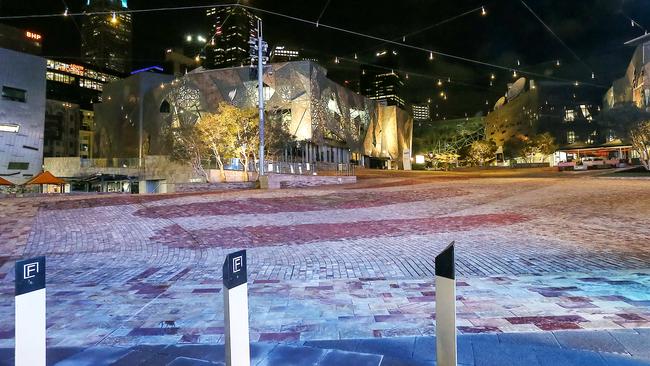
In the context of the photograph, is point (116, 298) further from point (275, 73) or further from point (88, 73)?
point (88, 73)

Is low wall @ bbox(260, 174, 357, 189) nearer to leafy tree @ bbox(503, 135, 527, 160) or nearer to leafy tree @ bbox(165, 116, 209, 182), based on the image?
leafy tree @ bbox(165, 116, 209, 182)

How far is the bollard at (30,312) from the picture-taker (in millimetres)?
2371


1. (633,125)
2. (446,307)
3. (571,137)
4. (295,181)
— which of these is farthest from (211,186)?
(571,137)

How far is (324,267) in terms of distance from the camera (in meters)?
7.02

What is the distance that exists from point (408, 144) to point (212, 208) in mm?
83616

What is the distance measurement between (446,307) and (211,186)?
2240cm

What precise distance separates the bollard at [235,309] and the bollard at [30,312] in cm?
116

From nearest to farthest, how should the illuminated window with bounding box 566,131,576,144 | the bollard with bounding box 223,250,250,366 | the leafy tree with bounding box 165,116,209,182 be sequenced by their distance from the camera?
the bollard with bounding box 223,250,250,366
the leafy tree with bounding box 165,116,209,182
the illuminated window with bounding box 566,131,576,144

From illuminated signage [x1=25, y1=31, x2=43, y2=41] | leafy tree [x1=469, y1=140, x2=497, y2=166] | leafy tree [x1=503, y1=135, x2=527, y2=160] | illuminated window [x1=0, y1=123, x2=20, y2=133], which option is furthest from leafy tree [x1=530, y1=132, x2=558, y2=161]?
illuminated signage [x1=25, y1=31, x2=43, y2=41]

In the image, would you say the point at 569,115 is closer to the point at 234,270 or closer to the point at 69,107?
the point at 234,270

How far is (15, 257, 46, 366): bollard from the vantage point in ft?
7.78

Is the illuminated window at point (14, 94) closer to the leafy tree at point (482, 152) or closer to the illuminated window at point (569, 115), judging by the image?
the leafy tree at point (482, 152)

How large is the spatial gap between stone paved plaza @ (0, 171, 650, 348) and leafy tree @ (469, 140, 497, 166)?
68887 mm

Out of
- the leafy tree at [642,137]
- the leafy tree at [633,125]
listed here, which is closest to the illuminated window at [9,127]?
the leafy tree at [633,125]
